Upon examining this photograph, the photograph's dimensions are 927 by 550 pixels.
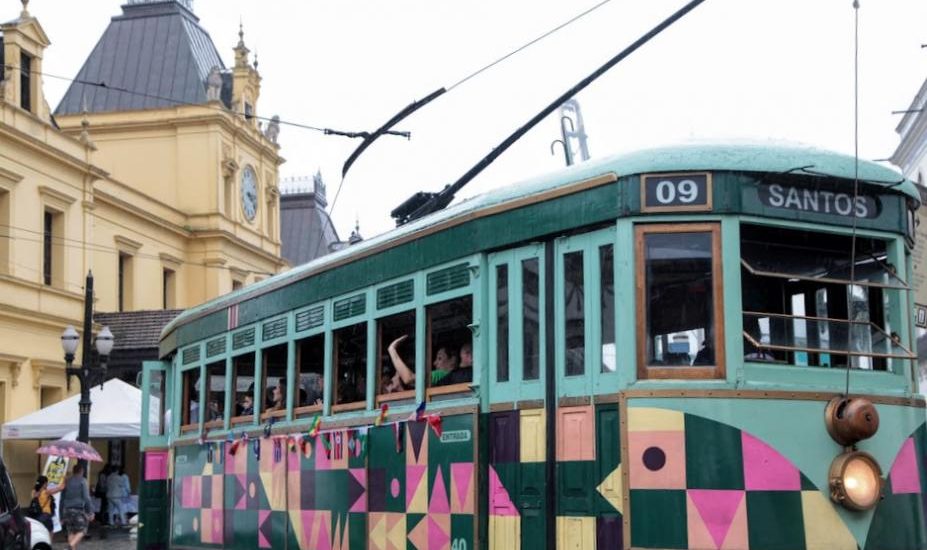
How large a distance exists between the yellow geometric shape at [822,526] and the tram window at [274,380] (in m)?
5.20

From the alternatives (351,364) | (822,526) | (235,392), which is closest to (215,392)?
(235,392)

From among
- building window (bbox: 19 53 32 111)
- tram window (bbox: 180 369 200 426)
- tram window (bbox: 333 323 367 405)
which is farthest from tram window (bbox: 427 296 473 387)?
building window (bbox: 19 53 32 111)

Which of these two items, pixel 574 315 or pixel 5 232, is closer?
pixel 574 315

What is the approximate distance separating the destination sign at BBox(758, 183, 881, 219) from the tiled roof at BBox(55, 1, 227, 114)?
131 feet

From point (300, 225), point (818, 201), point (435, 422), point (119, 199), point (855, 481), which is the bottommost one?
point (855, 481)

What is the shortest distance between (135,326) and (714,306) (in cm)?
3036

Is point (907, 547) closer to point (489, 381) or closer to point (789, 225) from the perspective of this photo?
point (789, 225)

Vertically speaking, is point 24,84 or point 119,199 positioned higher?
point 24,84

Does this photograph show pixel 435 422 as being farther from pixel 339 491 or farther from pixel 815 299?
pixel 815 299

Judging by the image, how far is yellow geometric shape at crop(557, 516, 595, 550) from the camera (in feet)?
24.7

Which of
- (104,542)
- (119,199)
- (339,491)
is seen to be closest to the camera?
(339,491)

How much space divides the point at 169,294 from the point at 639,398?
38.4m

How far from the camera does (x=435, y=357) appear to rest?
9070mm

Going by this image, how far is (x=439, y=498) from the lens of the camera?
888 centimetres
